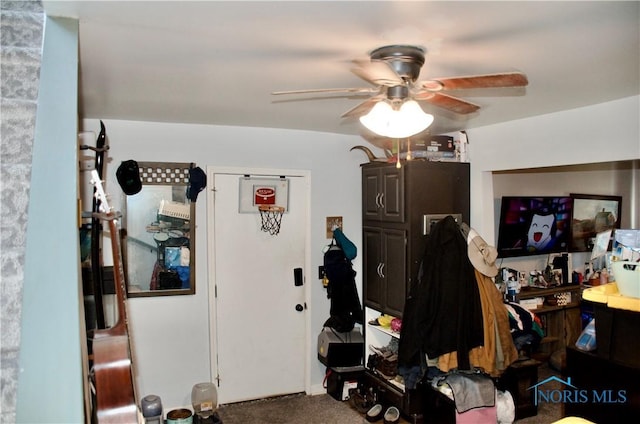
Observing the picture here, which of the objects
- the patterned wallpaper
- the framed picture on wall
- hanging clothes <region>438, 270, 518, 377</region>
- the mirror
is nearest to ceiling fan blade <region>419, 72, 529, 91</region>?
the patterned wallpaper

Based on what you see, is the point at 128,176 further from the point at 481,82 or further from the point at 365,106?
the point at 481,82

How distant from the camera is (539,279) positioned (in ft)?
16.1

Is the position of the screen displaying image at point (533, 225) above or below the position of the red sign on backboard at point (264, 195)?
below

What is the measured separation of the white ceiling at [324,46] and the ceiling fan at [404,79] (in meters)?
0.07

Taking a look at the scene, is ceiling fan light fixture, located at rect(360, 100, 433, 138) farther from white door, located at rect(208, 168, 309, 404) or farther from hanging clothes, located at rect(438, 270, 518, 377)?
white door, located at rect(208, 168, 309, 404)

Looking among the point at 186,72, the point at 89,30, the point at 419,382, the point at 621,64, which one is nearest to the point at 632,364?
the point at 621,64

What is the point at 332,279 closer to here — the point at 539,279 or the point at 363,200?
the point at 363,200

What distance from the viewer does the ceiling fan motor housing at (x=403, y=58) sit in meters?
1.99

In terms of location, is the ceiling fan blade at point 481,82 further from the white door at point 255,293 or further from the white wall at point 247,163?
the white door at point 255,293

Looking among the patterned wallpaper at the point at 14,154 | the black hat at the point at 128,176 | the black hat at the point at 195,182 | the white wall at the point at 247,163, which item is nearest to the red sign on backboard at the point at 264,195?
the white wall at the point at 247,163

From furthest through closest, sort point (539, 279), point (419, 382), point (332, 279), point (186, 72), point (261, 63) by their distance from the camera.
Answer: point (539, 279)
point (332, 279)
point (419, 382)
point (186, 72)
point (261, 63)

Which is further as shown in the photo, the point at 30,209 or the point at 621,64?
the point at 621,64

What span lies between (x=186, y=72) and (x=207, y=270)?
2046mm

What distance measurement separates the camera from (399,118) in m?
2.09
